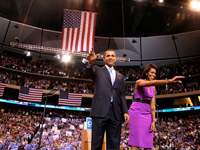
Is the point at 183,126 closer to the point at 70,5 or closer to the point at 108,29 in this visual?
the point at 108,29

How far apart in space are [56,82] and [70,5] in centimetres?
1106

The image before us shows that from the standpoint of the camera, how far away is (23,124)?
15.4m

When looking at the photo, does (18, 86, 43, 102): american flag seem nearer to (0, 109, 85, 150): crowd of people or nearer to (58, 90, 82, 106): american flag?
(58, 90, 82, 106): american flag

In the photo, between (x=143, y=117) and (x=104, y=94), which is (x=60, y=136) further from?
(x=104, y=94)

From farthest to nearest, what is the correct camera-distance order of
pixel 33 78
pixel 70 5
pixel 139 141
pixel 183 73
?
pixel 33 78 → pixel 183 73 → pixel 70 5 → pixel 139 141

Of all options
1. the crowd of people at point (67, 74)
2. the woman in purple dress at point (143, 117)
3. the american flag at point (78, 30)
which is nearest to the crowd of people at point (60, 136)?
the crowd of people at point (67, 74)

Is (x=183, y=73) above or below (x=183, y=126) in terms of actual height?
above

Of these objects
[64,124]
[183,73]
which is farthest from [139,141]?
[183,73]

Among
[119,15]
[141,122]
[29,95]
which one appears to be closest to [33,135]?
[29,95]

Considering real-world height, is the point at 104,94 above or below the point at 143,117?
above

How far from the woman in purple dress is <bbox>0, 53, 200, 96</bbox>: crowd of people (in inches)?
666

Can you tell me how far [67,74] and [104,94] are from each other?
71.1 ft

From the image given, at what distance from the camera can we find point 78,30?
A: 1099 centimetres

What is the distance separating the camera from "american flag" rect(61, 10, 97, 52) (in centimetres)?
1093
